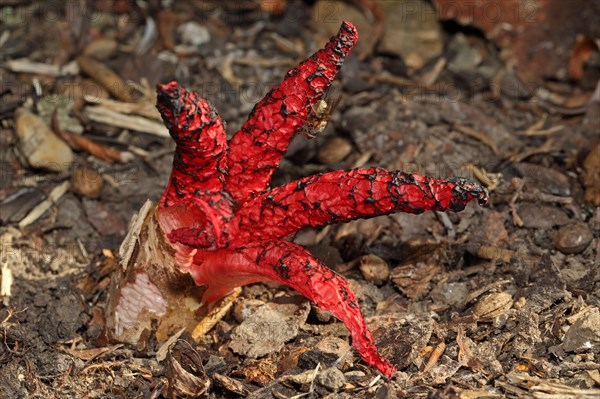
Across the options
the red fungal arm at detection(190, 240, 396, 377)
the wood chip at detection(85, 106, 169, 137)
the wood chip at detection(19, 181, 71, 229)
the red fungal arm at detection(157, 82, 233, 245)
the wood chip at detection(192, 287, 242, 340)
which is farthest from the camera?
the wood chip at detection(85, 106, 169, 137)

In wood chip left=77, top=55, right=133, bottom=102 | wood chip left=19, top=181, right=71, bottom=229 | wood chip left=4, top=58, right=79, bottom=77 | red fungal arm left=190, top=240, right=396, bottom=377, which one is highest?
red fungal arm left=190, top=240, right=396, bottom=377

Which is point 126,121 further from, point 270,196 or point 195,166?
point 270,196

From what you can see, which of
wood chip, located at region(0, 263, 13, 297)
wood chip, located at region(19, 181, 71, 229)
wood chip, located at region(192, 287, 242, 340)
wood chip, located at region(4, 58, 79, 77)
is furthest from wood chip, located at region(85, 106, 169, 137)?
wood chip, located at region(192, 287, 242, 340)

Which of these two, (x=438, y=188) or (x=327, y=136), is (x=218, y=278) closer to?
(x=438, y=188)

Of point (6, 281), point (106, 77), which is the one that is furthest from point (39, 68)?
point (6, 281)

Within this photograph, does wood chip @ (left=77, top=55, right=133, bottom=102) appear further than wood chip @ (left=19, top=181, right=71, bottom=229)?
Yes

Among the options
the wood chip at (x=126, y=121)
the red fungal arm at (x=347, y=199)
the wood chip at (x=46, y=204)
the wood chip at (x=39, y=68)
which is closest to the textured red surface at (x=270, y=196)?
the red fungal arm at (x=347, y=199)

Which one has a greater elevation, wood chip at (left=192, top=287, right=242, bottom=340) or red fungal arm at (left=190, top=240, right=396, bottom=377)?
red fungal arm at (left=190, top=240, right=396, bottom=377)

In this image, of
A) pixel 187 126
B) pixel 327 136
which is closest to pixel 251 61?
pixel 327 136

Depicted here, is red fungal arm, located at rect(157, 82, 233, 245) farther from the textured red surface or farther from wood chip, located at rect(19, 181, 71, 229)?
wood chip, located at rect(19, 181, 71, 229)
